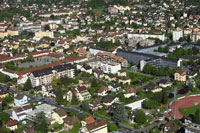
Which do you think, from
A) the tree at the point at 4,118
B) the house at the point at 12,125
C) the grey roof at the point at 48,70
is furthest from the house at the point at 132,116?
the grey roof at the point at 48,70

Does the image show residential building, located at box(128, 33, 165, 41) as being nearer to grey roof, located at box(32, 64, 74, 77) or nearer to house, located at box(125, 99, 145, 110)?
grey roof, located at box(32, 64, 74, 77)

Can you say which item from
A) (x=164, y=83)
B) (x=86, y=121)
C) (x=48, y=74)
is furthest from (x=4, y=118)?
(x=164, y=83)

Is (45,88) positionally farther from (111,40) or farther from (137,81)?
(111,40)

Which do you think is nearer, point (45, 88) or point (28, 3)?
point (45, 88)

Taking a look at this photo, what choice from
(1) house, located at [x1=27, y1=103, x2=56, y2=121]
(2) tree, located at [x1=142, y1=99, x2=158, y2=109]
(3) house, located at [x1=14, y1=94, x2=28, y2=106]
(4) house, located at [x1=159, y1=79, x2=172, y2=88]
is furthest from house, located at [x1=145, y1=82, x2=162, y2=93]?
(3) house, located at [x1=14, y1=94, x2=28, y2=106]

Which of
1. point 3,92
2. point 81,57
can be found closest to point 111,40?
point 81,57

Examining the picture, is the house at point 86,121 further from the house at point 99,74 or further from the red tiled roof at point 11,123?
the house at point 99,74

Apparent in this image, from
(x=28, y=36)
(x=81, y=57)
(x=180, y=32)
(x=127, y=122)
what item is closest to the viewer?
(x=127, y=122)
